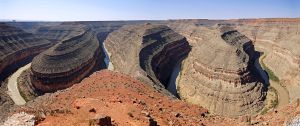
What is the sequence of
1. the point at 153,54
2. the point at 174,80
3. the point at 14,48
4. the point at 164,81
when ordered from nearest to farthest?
the point at 164,81
the point at 174,80
the point at 153,54
the point at 14,48

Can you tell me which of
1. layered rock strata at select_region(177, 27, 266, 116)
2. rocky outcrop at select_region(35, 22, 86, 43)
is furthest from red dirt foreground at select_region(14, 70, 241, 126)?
rocky outcrop at select_region(35, 22, 86, 43)

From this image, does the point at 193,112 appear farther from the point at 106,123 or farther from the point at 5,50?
the point at 5,50

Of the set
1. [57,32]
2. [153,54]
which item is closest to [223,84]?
[153,54]

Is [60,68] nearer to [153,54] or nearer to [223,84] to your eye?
[153,54]

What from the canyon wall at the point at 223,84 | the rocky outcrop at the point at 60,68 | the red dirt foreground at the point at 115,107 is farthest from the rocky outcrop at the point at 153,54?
the red dirt foreground at the point at 115,107

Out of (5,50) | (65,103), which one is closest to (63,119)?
(65,103)

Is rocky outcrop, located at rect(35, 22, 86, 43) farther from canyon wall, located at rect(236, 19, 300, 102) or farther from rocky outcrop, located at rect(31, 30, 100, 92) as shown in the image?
canyon wall, located at rect(236, 19, 300, 102)
